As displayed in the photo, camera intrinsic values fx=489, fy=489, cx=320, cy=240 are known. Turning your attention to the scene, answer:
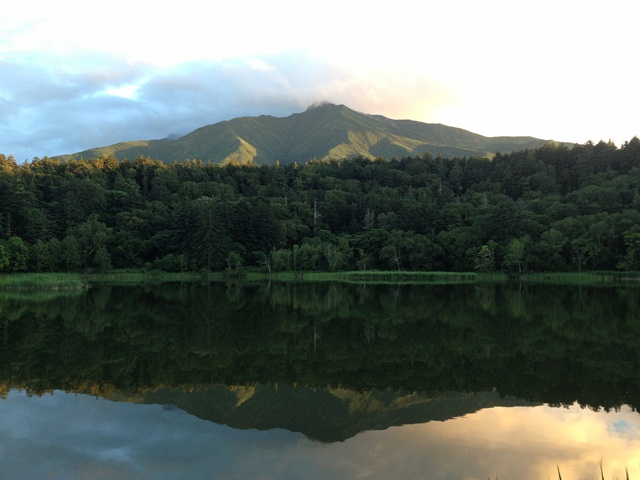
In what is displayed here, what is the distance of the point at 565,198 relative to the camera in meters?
98.4

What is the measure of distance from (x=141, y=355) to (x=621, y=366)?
16734 millimetres

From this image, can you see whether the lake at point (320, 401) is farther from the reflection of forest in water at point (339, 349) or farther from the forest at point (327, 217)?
the forest at point (327, 217)

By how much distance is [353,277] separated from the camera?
244ft

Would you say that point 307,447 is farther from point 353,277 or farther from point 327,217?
point 327,217

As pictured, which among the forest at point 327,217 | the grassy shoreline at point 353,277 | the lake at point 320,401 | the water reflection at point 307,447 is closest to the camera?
the water reflection at point 307,447

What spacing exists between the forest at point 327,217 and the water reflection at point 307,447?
63.4 metres

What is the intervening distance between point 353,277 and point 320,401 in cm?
6169

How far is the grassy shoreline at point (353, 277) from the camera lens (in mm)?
64812

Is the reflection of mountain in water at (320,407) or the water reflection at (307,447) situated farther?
the reflection of mountain in water at (320,407)

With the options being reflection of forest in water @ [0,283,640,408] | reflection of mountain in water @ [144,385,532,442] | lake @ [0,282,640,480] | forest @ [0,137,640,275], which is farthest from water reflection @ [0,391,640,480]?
forest @ [0,137,640,275]

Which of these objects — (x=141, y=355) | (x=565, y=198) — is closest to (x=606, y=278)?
(x=565, y=198)

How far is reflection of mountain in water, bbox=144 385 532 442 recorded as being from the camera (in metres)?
11.2

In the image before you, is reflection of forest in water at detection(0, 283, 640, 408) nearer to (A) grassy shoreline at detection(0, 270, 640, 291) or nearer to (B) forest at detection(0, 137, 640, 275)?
(A) grassy shoreline at detection(0, 270, 640, 291)

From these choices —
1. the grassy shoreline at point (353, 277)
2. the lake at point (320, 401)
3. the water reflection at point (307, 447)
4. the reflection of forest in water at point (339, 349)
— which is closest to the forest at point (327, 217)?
the grassy shoreline at point (353, 277)
